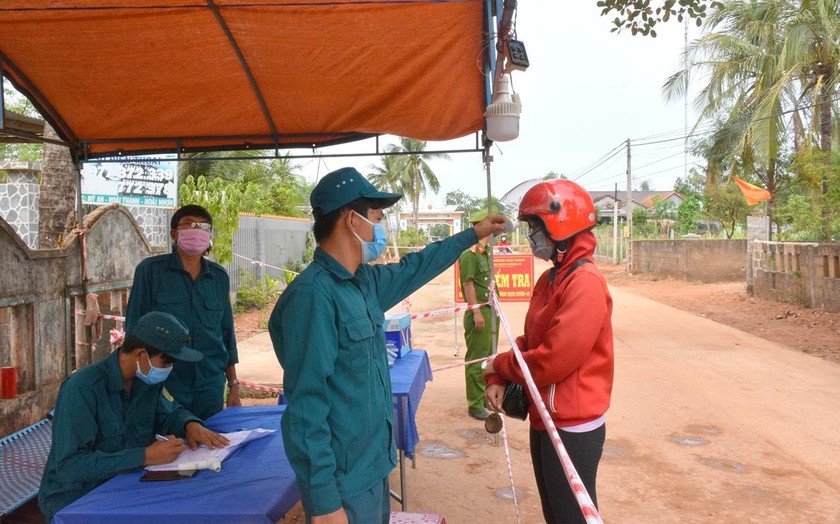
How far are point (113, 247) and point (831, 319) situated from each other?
12247mm

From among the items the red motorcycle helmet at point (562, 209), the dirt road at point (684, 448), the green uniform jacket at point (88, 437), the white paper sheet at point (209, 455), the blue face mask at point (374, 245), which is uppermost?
the red motorcycle helmet at point (562, 209)

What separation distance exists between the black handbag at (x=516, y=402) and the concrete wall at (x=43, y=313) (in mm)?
3787

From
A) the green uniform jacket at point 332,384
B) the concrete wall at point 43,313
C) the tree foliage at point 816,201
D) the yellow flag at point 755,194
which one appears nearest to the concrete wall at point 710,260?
the yellow flag at point 755,194

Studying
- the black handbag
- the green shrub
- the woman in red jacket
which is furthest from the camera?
the green shrub

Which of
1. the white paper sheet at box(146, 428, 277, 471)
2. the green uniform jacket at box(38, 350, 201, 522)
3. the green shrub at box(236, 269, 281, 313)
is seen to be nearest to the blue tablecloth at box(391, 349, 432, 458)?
the white paper sheet at box(146, 428, 277, 471)

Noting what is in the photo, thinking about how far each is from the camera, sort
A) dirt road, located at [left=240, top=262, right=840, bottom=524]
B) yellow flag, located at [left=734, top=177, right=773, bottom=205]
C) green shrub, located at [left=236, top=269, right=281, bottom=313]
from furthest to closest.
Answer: yellow flag, located at [left=734, top=177, right=773, bottom=205], green shrub, located at [left=236, top=269, right=281, bottom=313], dirt road, located at [left=240, top=262, right=840, bottom=524]

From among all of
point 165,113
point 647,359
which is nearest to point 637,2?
point 165,113

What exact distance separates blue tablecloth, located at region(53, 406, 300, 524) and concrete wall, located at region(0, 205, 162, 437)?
2808 millimetres

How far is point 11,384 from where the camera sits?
450 centimetres

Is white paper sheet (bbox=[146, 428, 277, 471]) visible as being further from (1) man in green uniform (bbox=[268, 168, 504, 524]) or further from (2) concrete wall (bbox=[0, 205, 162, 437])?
(2) concrete wall (bbox=[0, 205, 162, 437])

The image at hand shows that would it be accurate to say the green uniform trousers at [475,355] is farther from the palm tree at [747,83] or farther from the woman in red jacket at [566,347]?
the palm tree at [747,83]

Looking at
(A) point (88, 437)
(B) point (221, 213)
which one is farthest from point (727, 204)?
(A) point (88, 437)

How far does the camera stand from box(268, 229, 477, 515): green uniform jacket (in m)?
1.79

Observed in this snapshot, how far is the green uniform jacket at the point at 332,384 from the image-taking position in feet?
5.89
